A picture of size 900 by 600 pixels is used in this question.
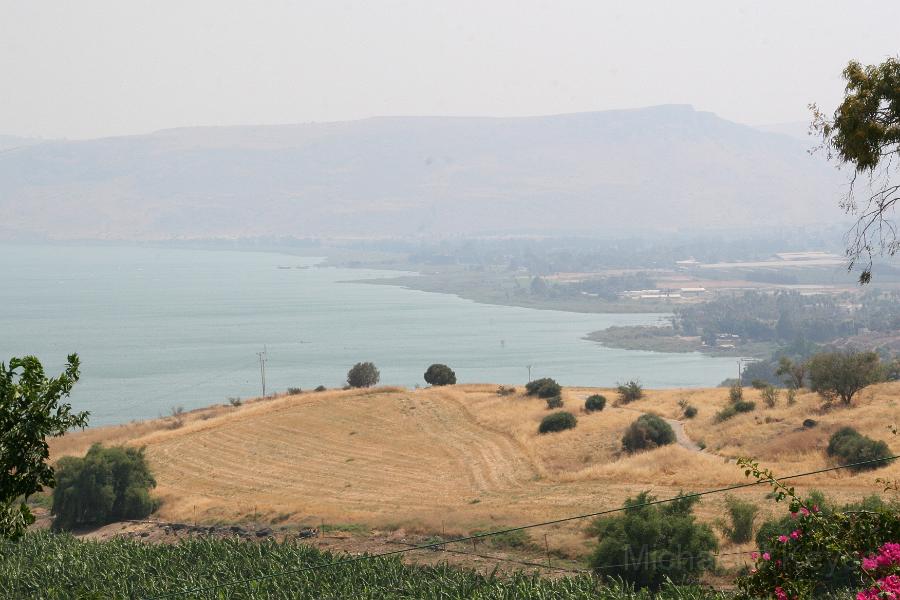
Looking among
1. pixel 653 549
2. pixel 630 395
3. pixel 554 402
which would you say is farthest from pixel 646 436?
pixel 653 549

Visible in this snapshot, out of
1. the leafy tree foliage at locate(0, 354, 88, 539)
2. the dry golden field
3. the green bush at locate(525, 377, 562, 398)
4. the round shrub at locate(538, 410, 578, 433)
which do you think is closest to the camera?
the leafy tree foliage at locate(0, 354, 88, 539)

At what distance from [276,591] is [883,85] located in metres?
18.1

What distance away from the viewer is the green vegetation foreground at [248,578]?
22.6m

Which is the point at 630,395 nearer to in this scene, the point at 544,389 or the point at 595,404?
the point at 544,389

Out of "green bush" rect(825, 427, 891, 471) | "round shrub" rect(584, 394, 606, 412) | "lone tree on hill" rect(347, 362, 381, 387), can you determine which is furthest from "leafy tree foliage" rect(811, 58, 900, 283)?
"lone tree on hill" rect(347, 362, 381, 387)

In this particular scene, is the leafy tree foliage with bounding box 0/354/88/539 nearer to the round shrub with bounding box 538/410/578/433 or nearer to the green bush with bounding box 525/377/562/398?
the round shrub with bounding box 538/410/578/433

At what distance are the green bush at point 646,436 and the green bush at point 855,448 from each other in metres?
10.1

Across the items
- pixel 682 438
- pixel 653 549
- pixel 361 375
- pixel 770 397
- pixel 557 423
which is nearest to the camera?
pixel 653 549

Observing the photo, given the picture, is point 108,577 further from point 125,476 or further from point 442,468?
point 442,468

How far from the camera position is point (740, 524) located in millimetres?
30375

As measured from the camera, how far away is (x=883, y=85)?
61.1 ft

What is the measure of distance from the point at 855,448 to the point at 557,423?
21049mm

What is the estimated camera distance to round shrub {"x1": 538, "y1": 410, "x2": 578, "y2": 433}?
5928 cm

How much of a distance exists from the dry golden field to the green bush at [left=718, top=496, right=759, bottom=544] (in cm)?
217
